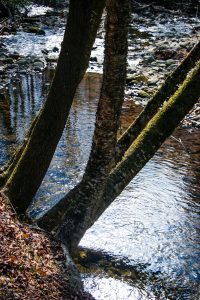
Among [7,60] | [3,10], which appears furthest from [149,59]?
[3,10]

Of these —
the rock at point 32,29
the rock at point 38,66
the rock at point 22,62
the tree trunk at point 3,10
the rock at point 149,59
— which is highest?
the tree trunk at point 3,10

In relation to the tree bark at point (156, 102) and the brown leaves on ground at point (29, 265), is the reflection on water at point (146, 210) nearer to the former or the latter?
the brown leaves on ground at point (29, 265)

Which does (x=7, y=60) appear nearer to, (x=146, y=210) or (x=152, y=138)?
(x=146, y=210)

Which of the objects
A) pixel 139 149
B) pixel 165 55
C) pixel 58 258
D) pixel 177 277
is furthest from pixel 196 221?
pixel 165 55

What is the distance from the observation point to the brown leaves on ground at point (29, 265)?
359cm

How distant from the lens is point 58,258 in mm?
4352

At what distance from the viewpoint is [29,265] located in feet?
13.1

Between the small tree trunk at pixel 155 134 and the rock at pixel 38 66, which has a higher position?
the small tree trunk at pixel 155 134

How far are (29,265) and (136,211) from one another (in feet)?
12.8

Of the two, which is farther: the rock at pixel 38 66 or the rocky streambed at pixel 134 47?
the rock at pixel 38 66

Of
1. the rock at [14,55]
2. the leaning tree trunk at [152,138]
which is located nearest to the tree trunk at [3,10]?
the rock at [14,55]

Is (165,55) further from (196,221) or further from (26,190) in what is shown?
(26,190)

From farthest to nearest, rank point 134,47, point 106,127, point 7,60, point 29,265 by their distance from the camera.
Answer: point 134,47 < point 7,60 < point 106,127 < point 29,265

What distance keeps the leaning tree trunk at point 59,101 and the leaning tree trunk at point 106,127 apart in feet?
1.90
